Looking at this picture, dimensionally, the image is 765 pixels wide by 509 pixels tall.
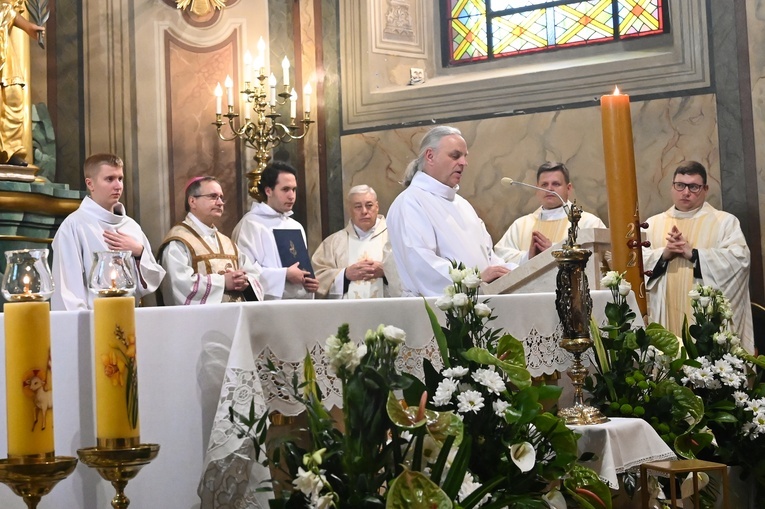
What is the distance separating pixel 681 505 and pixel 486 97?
493 cm

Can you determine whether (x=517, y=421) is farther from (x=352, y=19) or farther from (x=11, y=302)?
(x=352, y=19)

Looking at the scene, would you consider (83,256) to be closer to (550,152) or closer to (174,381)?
(174,381)

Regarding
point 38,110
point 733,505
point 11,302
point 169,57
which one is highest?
point 169,57

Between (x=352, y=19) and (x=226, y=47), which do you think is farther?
(x=352, y=19)

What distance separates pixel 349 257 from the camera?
7699mm

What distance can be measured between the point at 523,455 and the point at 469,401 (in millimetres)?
199

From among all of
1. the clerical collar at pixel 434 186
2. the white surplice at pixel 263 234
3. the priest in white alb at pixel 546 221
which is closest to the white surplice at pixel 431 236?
the clerical collar at pixel 434 186

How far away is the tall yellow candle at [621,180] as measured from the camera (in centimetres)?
436

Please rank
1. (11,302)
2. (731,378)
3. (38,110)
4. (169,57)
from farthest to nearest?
(169,57), (38,110), (731,378), (11,302)

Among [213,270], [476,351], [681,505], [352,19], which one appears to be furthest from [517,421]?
[352,19]

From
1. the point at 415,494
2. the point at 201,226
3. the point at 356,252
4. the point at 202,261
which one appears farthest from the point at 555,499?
the point at 356,252

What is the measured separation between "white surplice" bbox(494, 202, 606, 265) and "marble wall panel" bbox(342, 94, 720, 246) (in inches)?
10.7

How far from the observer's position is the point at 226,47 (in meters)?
8.12

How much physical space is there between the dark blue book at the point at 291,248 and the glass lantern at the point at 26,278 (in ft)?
16.5
